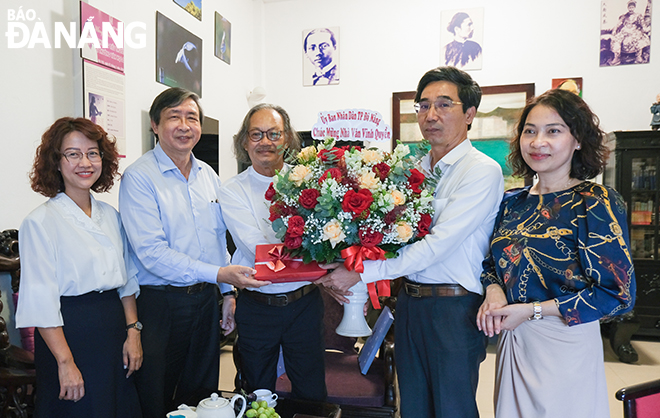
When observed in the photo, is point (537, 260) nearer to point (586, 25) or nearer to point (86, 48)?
point (86, 48)

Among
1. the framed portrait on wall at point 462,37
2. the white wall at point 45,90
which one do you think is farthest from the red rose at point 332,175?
the framed portrait on wall at point 462,37

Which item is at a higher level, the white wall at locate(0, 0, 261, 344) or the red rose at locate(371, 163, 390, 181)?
the white wall at locate(0, 0, 261, 344)

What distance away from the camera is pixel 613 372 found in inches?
144

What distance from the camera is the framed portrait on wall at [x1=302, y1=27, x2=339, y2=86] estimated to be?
202 inches

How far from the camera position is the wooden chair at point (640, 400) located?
4.18 ft

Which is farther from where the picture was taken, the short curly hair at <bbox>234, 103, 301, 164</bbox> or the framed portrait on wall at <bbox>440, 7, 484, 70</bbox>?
the framed portrait on wall at <bbox>440, 7, 484, 70</bbox>

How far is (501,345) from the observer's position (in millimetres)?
1563

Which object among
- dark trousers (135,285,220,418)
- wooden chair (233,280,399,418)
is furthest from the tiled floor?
dark trousers (135,285,220,418)

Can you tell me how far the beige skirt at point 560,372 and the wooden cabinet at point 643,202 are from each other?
3680mm

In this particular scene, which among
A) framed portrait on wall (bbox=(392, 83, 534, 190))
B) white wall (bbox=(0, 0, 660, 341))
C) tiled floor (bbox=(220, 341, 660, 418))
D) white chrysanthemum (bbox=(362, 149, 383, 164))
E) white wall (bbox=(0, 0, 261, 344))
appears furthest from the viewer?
framed portrait on wall (bbox=(392, 83, 534, 190))

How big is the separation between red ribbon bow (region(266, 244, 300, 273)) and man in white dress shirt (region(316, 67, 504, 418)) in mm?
158

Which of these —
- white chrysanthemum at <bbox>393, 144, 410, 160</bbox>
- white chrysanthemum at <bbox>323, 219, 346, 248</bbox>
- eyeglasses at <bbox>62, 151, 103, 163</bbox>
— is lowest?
white chrysanthemum at <bbox>323, 219, 346, 248</bbox>

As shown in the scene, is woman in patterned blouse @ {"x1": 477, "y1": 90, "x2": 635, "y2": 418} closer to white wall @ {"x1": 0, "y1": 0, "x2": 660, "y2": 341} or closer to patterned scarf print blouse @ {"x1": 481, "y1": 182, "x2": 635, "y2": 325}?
patterned scarf print blouse @ {"x1": 481, "y1": 182, "x2": 635, "y2": 325}

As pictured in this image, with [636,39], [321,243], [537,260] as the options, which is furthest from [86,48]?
Answer: [636,39]
